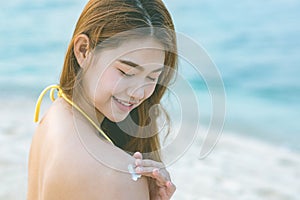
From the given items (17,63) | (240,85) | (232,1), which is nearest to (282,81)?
(240,85)

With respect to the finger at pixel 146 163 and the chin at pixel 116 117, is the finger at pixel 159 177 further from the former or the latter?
the chin at pixel 116 117

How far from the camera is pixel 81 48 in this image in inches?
65.3

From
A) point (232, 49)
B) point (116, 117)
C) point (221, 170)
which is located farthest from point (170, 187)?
point (232, 49)

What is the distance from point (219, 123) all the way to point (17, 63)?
7.85 metres

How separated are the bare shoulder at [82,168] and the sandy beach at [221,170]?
104 inches

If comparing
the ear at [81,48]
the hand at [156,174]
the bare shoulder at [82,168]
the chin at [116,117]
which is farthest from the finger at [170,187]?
the ear at [81,48]

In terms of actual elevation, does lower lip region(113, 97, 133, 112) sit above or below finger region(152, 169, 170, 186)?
above

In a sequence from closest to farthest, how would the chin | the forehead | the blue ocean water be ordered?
the forehead, the chin, the blue ocean water

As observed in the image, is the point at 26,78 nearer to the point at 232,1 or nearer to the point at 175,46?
the point at 232,1

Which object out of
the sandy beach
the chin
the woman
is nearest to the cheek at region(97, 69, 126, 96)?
the woman

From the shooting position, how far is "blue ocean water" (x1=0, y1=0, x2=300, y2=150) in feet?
23.3

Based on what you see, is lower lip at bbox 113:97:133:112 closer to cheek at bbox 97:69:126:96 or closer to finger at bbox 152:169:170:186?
cheek at bbox 97:69:126:96

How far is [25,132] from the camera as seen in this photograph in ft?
17.7

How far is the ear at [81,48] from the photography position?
1639 millimetres
